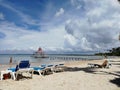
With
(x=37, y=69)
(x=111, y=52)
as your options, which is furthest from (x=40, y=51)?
(x=37, y=69)

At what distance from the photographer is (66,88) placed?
8094 millimetres

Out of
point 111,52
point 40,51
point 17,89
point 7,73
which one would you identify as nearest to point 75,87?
point 17,89

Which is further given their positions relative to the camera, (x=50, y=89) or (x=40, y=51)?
(x=40, y=51)

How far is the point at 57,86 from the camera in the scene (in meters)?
8.52

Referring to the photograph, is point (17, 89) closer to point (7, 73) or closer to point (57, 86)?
point (57, 86)

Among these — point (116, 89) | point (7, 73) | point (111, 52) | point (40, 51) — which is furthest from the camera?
point (111, 52)

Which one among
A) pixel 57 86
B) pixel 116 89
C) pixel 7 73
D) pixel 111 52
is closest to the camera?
pixel 116 89

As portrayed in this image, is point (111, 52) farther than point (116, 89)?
Yes

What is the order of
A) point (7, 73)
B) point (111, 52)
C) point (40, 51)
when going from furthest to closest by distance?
point (111, 52) < point (40, 51) < point (7, 73)

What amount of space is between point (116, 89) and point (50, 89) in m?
2.93

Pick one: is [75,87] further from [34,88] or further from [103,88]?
[34,88]

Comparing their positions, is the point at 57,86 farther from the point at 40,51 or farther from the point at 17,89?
the point at 40,51

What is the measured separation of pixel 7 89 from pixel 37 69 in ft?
15.4

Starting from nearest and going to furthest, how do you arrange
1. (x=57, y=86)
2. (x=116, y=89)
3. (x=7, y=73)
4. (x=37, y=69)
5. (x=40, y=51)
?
(x=116, y=89)
(x=57, y=86)
(x=7, y=73)
(x=37, y=69)
(x=40, y=51)
